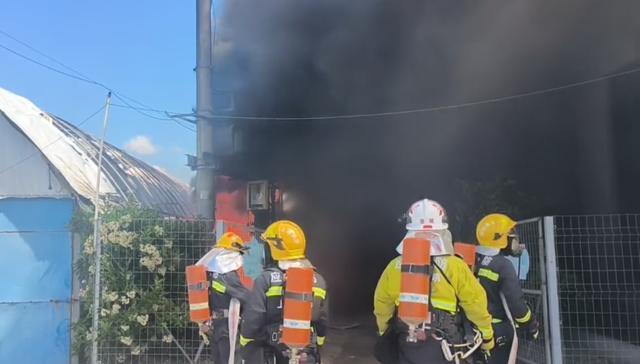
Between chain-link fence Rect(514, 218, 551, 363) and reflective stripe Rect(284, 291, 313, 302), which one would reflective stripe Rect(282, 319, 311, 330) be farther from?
chain-link fence Rect(514, 218, 551, 363)

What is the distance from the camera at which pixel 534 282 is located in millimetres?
5168

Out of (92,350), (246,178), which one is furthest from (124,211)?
(246,178)

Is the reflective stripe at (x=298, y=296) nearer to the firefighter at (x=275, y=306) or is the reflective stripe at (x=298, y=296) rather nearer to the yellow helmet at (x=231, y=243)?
the firefighter at (x=275, y=306)

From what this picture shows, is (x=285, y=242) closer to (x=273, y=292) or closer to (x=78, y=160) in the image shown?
(x=273, y=292)

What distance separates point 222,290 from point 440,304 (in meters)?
1.88

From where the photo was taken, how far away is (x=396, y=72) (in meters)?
10.9

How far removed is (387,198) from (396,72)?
3206mm

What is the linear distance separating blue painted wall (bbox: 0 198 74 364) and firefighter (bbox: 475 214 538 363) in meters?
4.43

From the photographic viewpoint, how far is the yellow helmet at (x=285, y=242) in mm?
3271

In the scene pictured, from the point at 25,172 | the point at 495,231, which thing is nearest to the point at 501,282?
the point at 495,231

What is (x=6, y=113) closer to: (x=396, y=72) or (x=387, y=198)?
(x=396, y=72)

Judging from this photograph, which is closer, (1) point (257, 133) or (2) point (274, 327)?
(2) point (274, 327)

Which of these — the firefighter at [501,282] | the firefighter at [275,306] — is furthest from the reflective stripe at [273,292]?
the firefighter at [501,282]

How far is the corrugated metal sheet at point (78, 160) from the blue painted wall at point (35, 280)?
489 mm
